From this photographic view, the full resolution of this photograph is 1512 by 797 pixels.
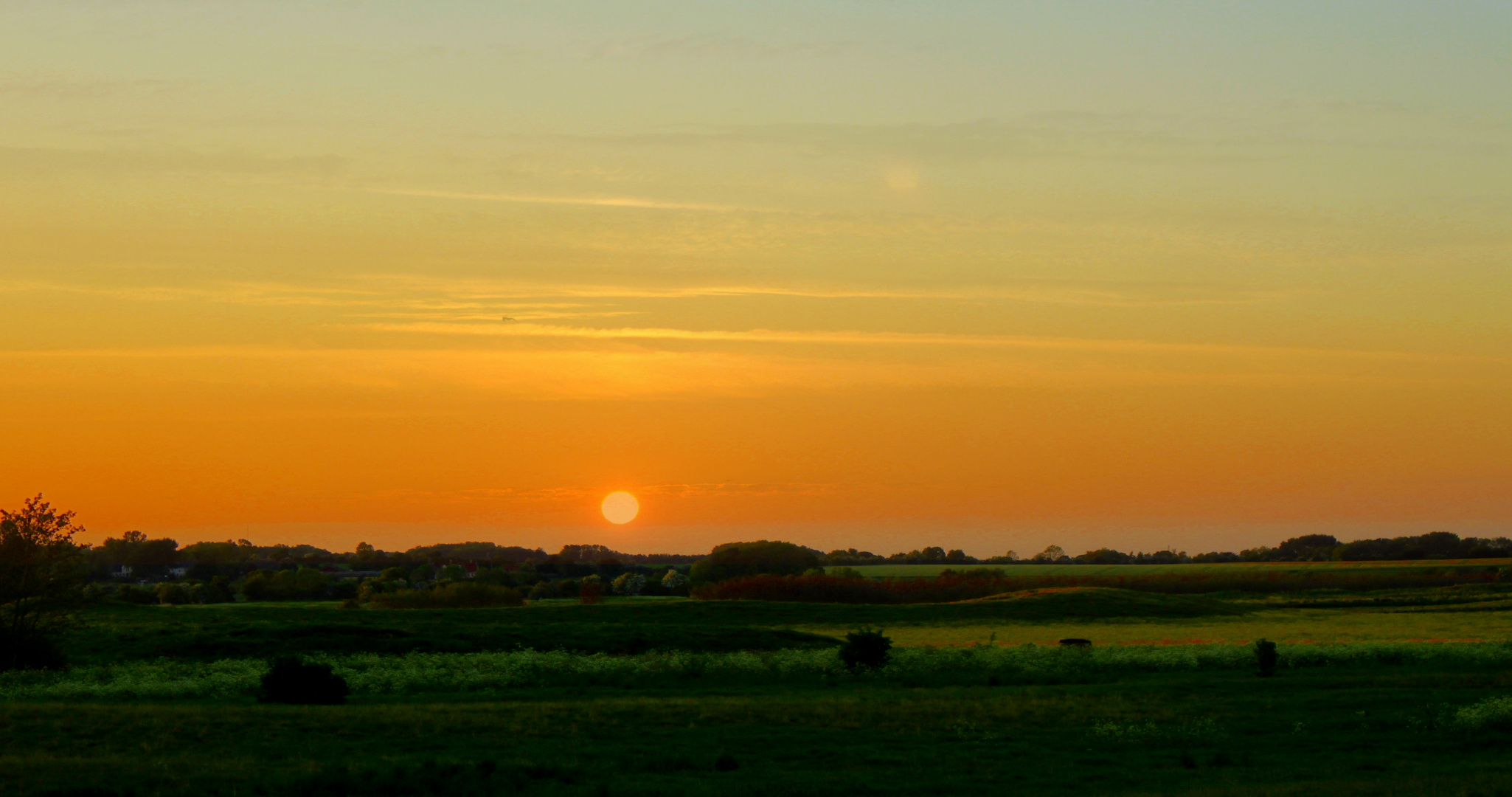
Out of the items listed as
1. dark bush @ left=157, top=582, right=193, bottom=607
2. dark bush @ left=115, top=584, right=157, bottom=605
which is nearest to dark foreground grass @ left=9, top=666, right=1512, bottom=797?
dark bush @ left=115, top=584, right=157, bottom=605

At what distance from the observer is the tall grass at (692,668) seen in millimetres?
40156

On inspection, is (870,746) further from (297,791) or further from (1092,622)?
(1092,622)

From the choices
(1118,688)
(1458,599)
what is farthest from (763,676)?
(1458,599)

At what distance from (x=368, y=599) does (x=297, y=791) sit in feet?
313

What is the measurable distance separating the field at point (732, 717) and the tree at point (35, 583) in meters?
1.93

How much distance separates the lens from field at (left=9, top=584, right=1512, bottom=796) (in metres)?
22.1

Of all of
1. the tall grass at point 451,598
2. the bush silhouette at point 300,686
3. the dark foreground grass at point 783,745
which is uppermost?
the tall grass at point 451,598

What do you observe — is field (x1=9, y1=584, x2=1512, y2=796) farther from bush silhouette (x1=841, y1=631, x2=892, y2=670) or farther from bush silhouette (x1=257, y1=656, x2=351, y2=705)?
bush silhouette (x1=257, y1=656, x2=351, y2=705)

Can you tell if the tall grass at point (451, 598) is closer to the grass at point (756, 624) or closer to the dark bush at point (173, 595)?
the grass at point (756, 624)

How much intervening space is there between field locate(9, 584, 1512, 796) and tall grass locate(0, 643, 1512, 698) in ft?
0.62

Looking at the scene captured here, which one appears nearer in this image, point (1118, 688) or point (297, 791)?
point (297, 791)

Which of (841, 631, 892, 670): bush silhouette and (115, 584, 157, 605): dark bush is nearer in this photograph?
(841, 631, 892, 670): bush silhouette

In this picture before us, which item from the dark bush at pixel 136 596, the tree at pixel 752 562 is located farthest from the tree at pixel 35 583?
the tree at pixel 752 562

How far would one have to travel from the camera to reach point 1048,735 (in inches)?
1126
